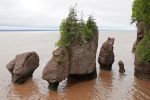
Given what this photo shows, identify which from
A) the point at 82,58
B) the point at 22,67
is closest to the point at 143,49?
the point at 82,58

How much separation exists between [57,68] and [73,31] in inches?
211

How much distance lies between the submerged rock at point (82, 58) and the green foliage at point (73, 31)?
71cm

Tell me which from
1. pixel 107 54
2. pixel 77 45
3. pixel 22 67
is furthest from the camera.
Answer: pixel 107 54

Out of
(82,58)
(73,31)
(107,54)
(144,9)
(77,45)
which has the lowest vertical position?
(107,54)

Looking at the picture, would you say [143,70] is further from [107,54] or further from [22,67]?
[22,67]

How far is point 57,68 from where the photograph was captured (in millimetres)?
32125

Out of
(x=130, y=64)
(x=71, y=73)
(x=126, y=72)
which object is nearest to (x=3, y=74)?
(x=71, y=73)

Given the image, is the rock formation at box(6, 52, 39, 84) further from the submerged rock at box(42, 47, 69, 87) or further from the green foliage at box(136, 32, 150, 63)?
the green foliage at box(136, 32, 150, 63)

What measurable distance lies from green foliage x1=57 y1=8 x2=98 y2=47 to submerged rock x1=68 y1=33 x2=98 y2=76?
708 mm

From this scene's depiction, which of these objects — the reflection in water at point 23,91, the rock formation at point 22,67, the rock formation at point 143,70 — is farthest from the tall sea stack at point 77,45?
the rock formation at point 143,70

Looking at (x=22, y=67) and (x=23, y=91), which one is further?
(x=22, y=67)

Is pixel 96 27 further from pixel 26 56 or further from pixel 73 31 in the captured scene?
pixel 26 56

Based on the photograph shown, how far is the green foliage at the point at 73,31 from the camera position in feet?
113

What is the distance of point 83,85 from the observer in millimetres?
35688
